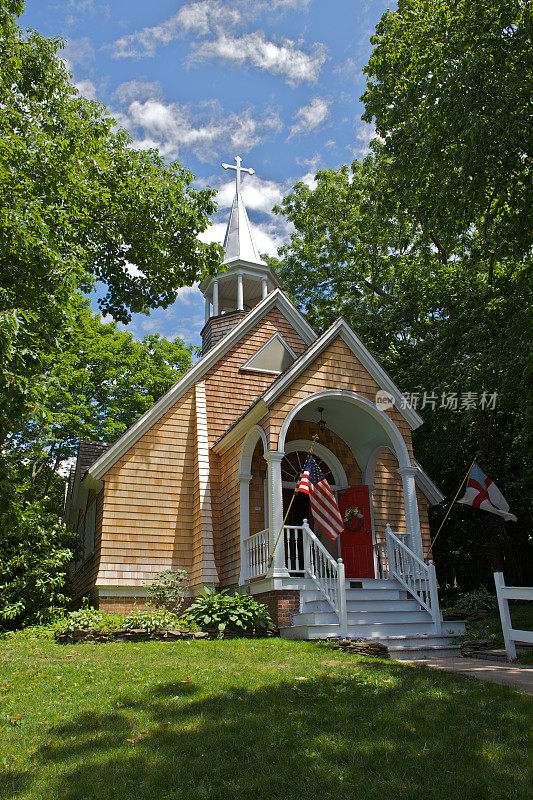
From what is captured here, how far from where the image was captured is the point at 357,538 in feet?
42.5

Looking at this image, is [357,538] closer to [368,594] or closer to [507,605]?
[368,594]

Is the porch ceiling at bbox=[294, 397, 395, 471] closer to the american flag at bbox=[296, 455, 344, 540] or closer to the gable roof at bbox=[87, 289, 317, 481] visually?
the american flag at bbox=[296, 455, 344, 540]

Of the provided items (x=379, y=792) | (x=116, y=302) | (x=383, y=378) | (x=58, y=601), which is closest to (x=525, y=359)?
(x=383, y=378)

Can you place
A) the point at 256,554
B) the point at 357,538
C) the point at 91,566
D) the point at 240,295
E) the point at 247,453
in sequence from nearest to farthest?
the point at 256,554 → the point at 247,453 → the point at 357,538 → the point at 91,566 → the point at 240,295

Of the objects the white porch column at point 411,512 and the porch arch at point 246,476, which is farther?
the porch arch at point 246,476

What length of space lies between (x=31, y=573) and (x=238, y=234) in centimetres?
1215

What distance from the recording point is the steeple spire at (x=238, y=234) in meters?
18.7

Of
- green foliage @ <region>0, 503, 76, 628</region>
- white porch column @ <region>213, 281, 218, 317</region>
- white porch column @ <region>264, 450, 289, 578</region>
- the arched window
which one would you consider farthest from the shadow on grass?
white porch column @ <region>213, 281, 218, 317</region>

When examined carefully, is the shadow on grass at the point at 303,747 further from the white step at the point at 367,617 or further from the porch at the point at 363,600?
the white step at the point at 367,617

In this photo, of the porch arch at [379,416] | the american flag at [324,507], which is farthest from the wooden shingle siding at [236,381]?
the american flag at [324,507]

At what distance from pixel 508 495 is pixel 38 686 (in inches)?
655

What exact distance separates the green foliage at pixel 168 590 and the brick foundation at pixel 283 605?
256 cm

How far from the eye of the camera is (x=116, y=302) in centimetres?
1519

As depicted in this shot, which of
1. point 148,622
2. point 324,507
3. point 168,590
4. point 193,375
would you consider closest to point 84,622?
point 148,622
